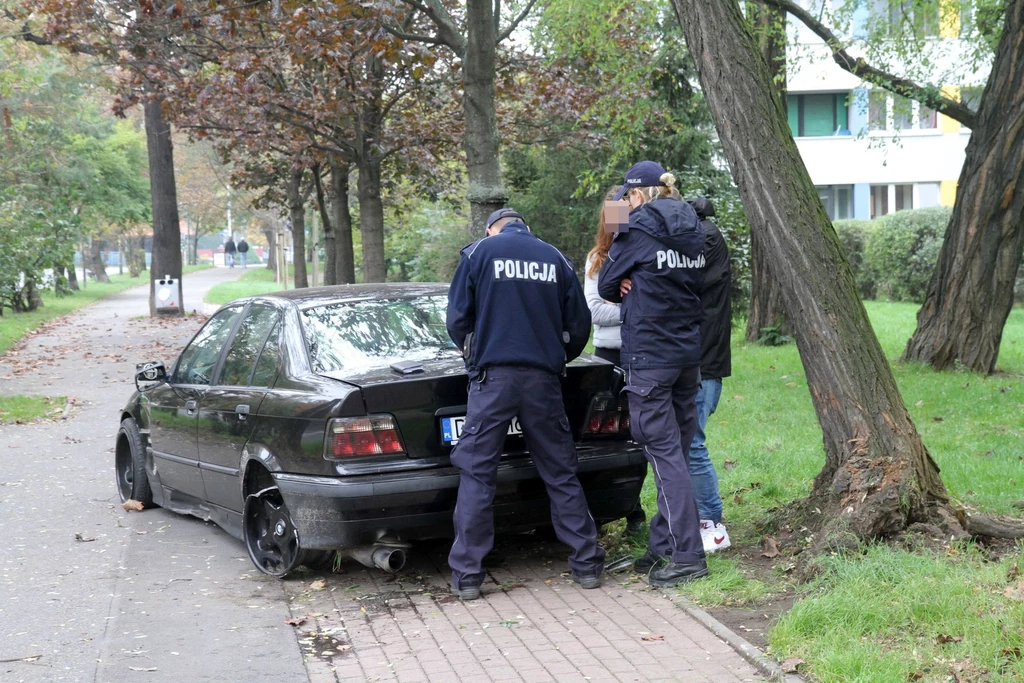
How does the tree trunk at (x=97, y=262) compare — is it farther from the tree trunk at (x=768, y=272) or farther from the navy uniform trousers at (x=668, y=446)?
the navy uniform trousers at (x=668, y=446)

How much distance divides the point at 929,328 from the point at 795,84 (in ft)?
97.0

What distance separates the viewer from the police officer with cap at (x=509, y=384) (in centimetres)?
546

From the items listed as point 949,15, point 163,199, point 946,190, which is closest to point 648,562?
point 949,15

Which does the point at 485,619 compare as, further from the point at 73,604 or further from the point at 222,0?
the point at 222,0

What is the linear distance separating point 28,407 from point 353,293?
8.12m

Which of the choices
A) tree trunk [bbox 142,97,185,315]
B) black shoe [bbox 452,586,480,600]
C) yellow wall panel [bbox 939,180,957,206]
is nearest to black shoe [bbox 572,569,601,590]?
black shoe [bbox 452,586,480,600]

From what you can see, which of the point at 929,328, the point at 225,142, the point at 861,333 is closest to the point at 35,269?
the point at 225,142

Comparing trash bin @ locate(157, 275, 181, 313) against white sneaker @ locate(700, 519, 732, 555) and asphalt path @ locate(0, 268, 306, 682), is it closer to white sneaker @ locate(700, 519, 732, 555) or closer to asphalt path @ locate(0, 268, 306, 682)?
asphalt path @ locate(0, 268, 306, 682)

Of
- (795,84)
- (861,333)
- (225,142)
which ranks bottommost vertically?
(861,333)

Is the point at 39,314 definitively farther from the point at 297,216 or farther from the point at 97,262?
the point at 97,262

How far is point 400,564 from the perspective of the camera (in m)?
5.64

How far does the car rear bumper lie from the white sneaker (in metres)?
0.56

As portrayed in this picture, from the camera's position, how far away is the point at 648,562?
5906 mm

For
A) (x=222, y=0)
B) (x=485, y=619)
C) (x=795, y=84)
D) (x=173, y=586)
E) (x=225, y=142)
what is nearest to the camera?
(x=485, y=619)
